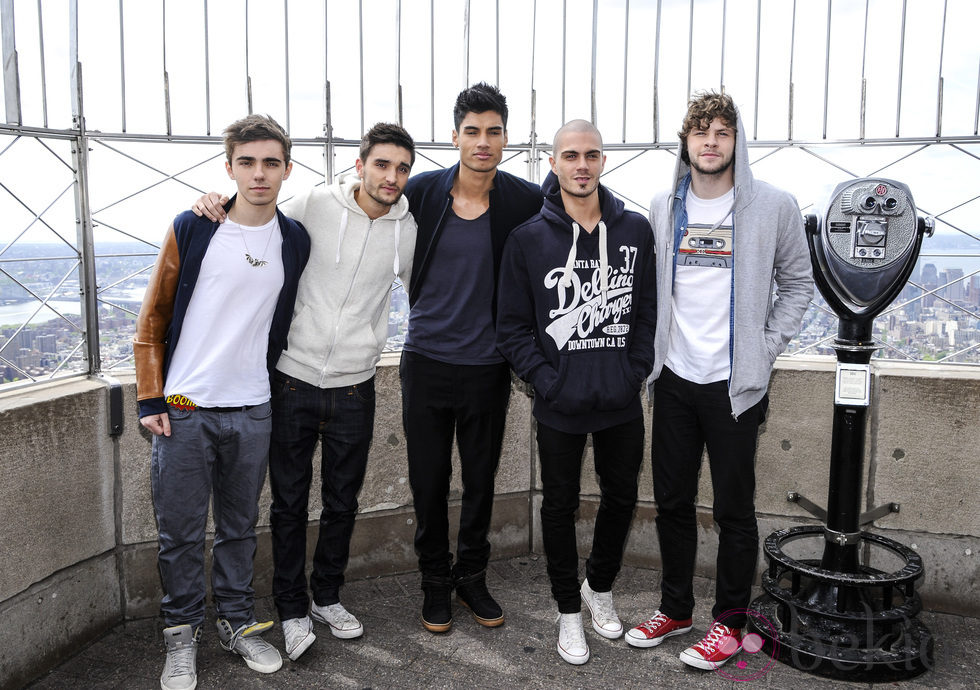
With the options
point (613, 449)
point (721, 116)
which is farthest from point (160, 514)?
point (721, 116)

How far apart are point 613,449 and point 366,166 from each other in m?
1.53

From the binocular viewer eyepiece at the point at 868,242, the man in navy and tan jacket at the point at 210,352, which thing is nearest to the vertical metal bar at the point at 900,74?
the binocular viewer eyepiece at the point at 868,242

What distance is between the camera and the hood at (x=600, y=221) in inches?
125

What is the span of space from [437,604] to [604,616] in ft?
2.47

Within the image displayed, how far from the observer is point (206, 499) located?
10.3 ft

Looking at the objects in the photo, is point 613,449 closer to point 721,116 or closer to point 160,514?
point 721,116

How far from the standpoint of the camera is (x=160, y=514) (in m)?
3.08

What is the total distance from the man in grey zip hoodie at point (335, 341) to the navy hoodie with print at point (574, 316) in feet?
1.72

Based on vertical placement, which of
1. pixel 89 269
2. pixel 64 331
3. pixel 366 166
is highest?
pixel 366 166

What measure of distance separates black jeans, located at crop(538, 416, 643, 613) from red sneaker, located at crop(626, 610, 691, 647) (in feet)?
0.91

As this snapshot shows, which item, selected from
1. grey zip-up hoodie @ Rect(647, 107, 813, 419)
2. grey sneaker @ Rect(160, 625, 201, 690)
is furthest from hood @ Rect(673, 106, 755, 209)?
grey sneaker @ Rect(160, 625, 201, 690)

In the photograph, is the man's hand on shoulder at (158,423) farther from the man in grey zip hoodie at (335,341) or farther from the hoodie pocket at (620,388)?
the hoodie pocket at (620,388)

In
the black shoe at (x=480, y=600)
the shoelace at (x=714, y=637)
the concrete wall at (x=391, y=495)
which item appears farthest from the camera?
the black shoe at (x=480, y=600)

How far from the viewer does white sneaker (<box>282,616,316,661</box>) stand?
335cm
